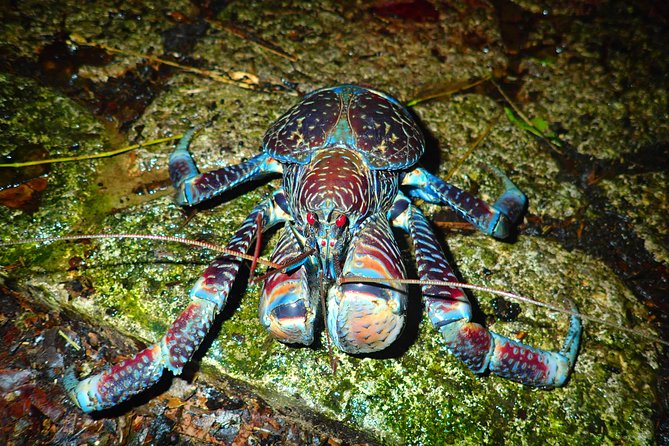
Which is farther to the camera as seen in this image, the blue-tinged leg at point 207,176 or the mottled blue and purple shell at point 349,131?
the blue-tinged leg at point 207,176

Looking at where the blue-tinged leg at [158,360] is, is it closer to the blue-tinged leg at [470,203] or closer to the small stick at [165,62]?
the blue-tinged leg at [470,203]

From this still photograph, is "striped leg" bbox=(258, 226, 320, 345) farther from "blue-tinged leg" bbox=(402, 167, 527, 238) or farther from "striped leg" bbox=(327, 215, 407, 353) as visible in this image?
"blue-tinged leg" bbox=(402, 167, 527, 238)

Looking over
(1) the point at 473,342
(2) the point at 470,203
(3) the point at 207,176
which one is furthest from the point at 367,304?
(3) the point at 207,176

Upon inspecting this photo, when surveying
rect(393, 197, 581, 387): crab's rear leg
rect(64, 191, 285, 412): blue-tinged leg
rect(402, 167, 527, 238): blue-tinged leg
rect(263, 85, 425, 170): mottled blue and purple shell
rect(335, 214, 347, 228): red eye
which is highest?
rect(263, 85, 425, 170): mottled blue and purple shell

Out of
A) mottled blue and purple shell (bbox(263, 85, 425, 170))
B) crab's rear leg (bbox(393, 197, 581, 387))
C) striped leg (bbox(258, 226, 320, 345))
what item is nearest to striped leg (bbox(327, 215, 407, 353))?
striped leg (bbox(258, 226, 320, 345))

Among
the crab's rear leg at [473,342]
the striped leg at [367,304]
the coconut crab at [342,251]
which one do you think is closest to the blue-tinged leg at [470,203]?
the coconut crab at [342,251]

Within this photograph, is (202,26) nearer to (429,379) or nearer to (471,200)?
(471,200)

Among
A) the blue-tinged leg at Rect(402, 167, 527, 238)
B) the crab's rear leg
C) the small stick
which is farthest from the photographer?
the small stick
